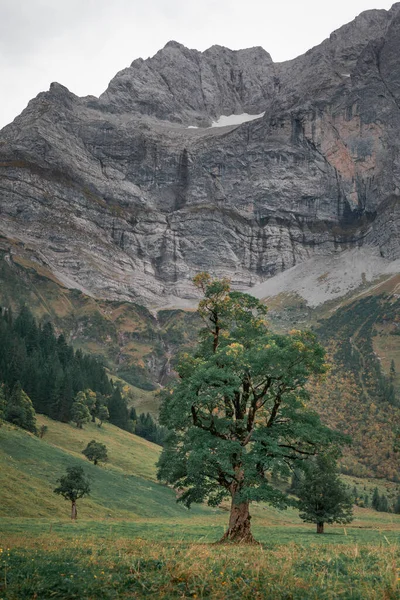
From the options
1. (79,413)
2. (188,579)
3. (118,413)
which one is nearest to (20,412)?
(79,413)

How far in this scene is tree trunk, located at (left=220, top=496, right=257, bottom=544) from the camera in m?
24.6

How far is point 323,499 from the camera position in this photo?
53.2 meters

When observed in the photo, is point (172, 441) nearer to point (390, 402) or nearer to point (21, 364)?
point (21, 364)

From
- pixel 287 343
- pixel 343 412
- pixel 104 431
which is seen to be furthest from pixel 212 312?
pixel 343 412

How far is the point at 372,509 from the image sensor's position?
107875 mm

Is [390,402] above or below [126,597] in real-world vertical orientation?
above

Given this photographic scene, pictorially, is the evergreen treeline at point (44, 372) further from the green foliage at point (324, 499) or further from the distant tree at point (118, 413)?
the green foliage at point (324, 499)

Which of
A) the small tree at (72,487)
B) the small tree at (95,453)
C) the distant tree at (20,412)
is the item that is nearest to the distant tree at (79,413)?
the distant tree at (20,412)

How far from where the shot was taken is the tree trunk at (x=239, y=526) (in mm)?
24644

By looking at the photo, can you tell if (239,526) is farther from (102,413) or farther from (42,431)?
(102,413)

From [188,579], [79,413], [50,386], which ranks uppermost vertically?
[188,579]

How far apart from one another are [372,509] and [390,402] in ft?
301

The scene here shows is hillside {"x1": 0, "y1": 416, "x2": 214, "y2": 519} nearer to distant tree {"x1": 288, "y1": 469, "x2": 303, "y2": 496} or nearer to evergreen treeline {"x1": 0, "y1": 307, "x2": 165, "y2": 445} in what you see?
evergreen treeline {"x1": 0, "y1": 307, "x2": 165, "y2": 445}

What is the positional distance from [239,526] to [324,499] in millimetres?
32060
